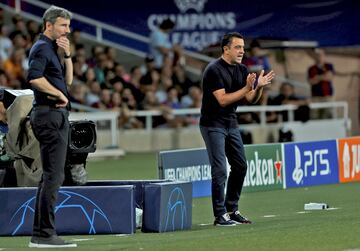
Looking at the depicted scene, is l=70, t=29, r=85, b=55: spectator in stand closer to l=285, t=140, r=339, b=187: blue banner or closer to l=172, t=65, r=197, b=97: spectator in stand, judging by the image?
l=172, t=65, r=197, b=97: spectator in stand

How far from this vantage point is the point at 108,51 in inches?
1122

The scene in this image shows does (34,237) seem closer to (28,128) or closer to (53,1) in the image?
(28,128)

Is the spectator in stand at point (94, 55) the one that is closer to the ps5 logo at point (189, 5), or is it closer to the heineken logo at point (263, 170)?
the ps5 logo at point (189, 5)

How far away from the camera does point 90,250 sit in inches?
439

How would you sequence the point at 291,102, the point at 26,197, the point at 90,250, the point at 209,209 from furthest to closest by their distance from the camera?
the point at 291,102, the point at 209,209, the point at 26,197, the point at 90,250

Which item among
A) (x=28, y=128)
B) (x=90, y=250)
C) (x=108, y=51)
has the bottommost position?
(x=90, y=250)

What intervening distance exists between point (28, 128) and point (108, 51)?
1519cm

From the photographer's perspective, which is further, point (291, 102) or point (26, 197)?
point (291, 102)

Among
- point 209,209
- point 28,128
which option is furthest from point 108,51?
point 28,128

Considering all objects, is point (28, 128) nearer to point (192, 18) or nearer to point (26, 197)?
point (26, 197)

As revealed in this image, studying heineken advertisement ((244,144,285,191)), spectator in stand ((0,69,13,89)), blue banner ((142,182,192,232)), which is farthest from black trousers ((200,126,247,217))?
spectator in stand ((0,69,13,89))

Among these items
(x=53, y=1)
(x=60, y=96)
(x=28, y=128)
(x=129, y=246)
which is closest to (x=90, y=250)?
(x=129, y=246)

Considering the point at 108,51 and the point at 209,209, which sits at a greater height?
the point at 108,51

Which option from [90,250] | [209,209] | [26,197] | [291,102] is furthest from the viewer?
[291,102]
